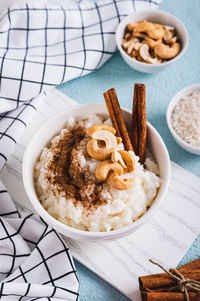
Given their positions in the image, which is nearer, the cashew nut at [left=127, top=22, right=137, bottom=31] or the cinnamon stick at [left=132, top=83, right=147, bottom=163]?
the cinnamon stick at [left=132, top=83, right=147, bottom=163]

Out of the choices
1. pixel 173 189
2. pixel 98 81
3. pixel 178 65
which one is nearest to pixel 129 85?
pixel 98 81

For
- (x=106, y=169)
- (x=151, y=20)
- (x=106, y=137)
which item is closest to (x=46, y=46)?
(x=151, y=20)

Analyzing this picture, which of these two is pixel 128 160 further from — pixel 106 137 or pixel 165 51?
pixel 165 51

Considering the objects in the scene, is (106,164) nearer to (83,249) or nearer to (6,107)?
(83,249)

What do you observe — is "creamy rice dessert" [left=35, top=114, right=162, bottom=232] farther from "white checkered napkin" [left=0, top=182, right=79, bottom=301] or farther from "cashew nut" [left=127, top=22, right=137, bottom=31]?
"cashew nut" [left=127, top=22, right=137, bottom=31]

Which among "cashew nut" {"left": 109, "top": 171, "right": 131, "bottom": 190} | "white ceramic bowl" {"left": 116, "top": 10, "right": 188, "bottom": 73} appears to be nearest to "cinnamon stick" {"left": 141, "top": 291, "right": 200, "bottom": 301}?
"cashew nut" {"left": 109, "top": 171, "right": 131, "bottom": 190}

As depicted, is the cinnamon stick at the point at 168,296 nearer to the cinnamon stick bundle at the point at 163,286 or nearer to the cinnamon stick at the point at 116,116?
the cinnamon stick bundle at the point at 163,286
